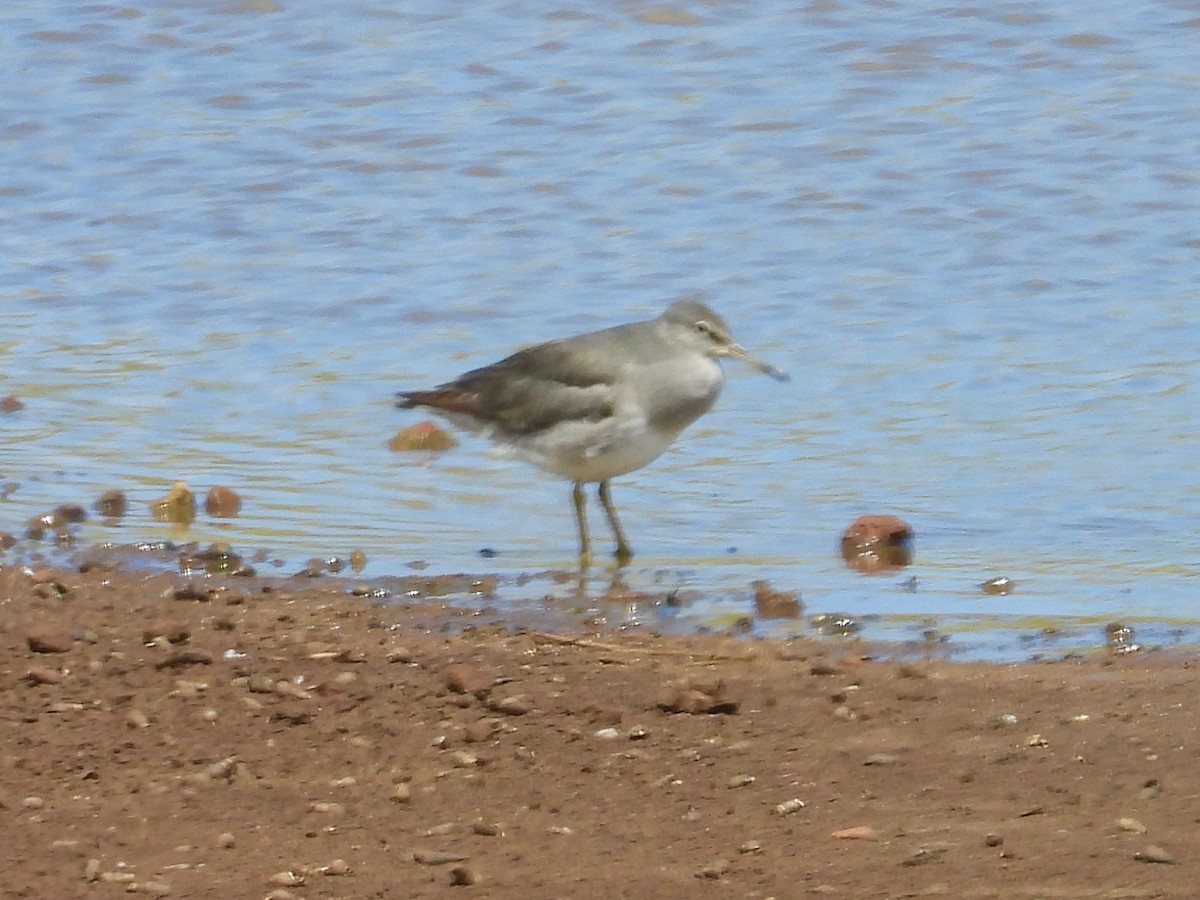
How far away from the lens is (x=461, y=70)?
15047mm

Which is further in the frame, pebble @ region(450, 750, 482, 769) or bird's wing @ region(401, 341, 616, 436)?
bird's wing @ region(401, 341, 616, 436)

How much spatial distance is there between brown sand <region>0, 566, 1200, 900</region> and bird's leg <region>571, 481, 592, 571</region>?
65.2 inches

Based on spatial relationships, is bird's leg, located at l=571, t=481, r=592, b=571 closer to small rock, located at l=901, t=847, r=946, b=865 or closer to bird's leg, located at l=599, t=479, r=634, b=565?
bird's leg, located at l=599, t=479, r=634, b=565

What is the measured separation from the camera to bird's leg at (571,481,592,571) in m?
8.26

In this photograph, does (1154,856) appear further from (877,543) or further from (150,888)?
(877,543)

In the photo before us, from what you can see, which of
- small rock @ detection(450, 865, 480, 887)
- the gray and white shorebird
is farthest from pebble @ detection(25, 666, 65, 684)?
the gray and white shorebird

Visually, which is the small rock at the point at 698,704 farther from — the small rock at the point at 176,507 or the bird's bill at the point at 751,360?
the bird's bill at the point at 751,360

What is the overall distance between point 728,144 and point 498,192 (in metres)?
1.43

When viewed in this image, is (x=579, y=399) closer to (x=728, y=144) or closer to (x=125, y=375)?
(x=125, y=375)

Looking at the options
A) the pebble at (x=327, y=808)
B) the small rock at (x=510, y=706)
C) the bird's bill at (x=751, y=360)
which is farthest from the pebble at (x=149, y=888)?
the bird's bill at (x=751, y=360)

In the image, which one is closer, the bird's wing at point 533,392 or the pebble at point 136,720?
the pebble at point 136,720

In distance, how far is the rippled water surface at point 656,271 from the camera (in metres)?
8.42

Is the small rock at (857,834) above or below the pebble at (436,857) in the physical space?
above

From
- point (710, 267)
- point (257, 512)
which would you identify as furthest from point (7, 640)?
point (710, 267)
